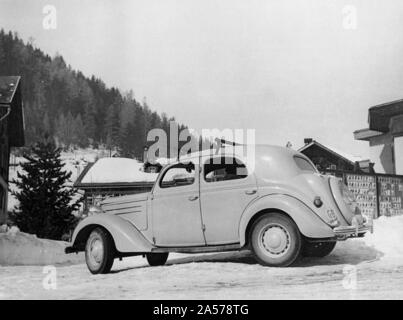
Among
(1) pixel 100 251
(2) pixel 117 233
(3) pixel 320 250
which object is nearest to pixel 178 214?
(2) pixel 117 233

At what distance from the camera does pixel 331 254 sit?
6.16 metres

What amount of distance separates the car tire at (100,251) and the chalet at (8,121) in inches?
235

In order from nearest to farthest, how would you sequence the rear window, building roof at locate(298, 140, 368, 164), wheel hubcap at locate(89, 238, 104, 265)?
the rear window, wheel hubcap at locate(89, 238, 104, 265), building roof at locate(298, 140, 368, 164)

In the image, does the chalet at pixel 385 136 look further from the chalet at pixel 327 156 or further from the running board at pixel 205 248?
the running board at pixel 205 248

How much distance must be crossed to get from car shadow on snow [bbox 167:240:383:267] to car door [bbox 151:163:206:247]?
0.72m

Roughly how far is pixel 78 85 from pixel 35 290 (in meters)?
4.99

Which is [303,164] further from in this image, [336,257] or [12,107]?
[12,107]

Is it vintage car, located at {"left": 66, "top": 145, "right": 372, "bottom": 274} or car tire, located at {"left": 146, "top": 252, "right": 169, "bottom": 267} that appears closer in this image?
vintage car, located at {"left": 66, "top": 145, "right": 372, "bottom": 274}

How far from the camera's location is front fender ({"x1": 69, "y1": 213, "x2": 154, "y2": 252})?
18.5 ft

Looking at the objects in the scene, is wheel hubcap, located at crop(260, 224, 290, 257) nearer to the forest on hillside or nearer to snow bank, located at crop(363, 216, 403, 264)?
snow bank, located at crop(363, 216, 403, 264)

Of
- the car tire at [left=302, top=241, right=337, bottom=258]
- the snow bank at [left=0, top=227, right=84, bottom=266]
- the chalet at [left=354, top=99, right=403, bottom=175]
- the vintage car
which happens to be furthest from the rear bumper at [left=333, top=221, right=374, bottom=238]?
the snow bank at [left=0, top=227, right=84, bottom=266]

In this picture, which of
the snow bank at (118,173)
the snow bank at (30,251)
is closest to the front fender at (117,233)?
the snow bank at (30,251)
